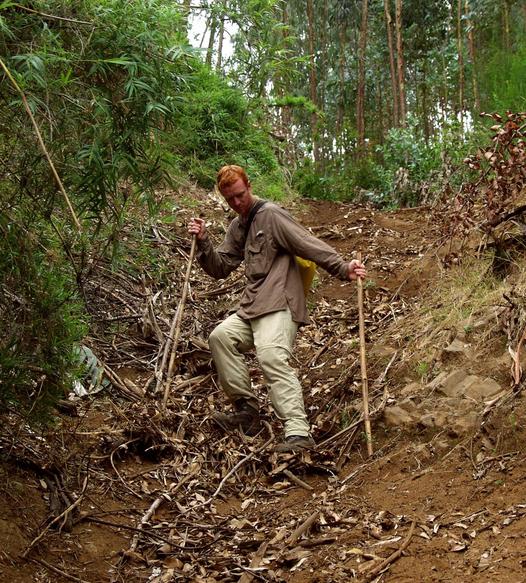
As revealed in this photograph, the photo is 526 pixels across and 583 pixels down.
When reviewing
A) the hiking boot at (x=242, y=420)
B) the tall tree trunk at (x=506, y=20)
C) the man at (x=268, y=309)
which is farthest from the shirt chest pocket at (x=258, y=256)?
the tall tree trunk at (x=506, y=20)

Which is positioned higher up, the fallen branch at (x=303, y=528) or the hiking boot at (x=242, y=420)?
Answer: the hiking boot at (x=242, y=420)

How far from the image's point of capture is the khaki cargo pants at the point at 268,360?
5209 mm

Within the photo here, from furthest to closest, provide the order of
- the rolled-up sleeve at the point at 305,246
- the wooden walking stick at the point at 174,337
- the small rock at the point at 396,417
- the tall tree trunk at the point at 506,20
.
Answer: the tall tree trunk at the point at 506,20
the wooden walking stick at the point at 174,337
the rolled-up sleeve at the point at 305,246
the small rock at the point at 396,417

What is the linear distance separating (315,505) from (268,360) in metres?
1.14

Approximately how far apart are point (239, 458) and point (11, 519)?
1726 mm

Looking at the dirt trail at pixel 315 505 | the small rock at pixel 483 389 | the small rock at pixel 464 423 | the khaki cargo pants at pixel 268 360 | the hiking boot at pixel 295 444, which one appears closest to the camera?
the dirt trail at pixel 315 505

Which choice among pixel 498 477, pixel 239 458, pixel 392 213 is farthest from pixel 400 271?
pixel 498 477

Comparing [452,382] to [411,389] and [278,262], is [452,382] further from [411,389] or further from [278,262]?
[278,262]

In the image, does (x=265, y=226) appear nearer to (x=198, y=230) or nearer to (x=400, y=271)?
(x=198, y=230)

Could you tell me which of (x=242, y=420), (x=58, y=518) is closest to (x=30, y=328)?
(x=58, y=518)

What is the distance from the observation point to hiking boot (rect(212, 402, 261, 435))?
558cm

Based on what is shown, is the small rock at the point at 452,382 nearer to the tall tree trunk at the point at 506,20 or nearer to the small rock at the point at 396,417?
the small rock at the point at 396,417

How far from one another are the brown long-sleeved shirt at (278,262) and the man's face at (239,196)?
0.11 metres

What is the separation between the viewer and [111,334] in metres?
6.60
